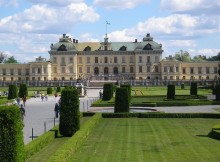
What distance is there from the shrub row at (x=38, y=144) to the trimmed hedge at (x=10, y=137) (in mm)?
2680

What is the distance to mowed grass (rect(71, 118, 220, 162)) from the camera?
12.7 meters

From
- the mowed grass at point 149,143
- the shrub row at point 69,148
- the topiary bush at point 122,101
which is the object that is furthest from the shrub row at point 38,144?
the topiary bush at point 122,101

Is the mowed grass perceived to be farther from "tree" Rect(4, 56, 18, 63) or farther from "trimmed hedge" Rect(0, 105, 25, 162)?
"tree" Rect(4, 56, 18, 63)

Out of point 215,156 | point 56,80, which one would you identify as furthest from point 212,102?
point 56,80

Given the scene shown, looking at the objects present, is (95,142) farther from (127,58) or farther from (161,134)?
(127,58)

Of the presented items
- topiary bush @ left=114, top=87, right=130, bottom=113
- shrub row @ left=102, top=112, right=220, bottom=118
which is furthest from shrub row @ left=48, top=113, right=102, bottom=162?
topiary bush @ left=114, top=87, right=130, bottom=113

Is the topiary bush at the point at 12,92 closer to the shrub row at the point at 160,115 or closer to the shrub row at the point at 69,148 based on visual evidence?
the shrub row at the point at 160,115

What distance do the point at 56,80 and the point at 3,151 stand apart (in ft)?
253

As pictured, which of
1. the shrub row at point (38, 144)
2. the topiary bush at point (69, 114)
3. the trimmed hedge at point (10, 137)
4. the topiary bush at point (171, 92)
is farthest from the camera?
the topiary bush at point (171, 92)

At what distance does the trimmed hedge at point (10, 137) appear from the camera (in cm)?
959

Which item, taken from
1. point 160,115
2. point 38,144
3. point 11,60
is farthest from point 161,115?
point 11,60

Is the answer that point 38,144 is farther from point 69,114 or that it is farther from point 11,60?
point 11,60

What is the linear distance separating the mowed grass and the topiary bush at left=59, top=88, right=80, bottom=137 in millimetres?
823

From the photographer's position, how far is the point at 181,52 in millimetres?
134875
